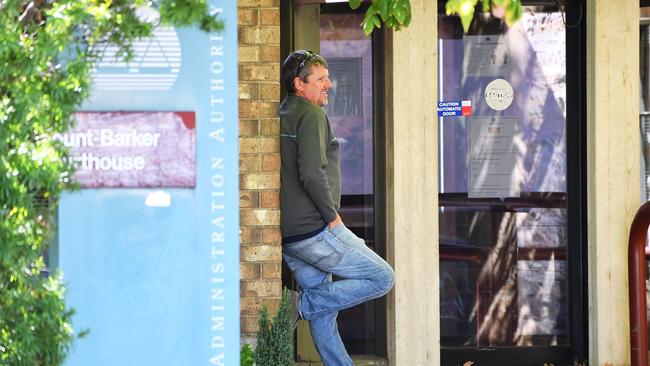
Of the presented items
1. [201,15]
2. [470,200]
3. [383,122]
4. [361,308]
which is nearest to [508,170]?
[470,200]

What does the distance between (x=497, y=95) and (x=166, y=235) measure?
3.66 meters

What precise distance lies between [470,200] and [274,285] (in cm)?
192

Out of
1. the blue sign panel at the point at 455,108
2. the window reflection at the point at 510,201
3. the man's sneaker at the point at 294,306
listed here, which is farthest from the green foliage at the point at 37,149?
the window reflection at the point at 510,201

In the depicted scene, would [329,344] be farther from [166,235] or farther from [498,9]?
[498,9]

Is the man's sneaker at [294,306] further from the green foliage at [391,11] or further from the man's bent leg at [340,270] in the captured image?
the green foliage at [391,11]

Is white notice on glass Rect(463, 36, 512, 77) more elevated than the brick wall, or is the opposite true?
white notice on glass Rect(463, 36, 512, 77)

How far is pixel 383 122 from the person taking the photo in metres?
7.19

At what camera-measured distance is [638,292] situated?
6.66 meters

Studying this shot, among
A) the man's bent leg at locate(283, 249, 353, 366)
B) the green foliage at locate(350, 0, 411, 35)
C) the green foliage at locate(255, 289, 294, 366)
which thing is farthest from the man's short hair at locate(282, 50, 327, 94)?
the green foliage at locate(350, 0, 411, 35)

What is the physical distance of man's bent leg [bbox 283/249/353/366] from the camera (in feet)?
19.5

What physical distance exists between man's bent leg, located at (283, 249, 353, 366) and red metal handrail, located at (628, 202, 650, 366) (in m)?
1.89

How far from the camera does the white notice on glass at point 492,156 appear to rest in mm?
7285

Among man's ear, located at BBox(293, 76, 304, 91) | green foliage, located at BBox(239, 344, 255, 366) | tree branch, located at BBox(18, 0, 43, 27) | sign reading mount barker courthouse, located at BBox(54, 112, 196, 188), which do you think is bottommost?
green foliage, located at BBox(239, 344, 255, 366)

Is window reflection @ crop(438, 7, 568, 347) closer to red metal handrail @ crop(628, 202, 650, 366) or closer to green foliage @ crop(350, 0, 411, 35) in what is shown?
red metal handrail @ crop(628, 202, 650, 366)
